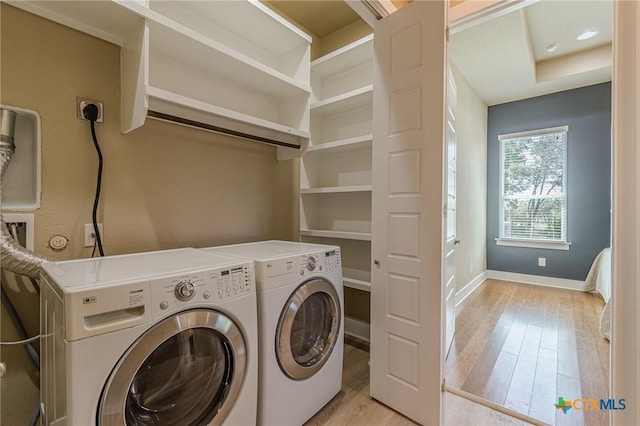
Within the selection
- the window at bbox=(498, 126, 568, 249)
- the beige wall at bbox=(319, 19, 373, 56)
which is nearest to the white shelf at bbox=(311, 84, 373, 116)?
the beige wall at bbox=(319, 19, 373, 56)

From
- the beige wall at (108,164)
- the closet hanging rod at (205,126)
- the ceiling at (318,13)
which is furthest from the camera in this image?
the ceiling at (318,13)

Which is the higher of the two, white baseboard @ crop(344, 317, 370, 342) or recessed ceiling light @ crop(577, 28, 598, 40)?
recessed ceiling light @ crop(577, 28, 598, 40)

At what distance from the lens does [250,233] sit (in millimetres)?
2232

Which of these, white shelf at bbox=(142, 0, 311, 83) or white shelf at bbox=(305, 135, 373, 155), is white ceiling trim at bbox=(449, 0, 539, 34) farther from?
white shelf at bbox=(142, 0, 311, 83)

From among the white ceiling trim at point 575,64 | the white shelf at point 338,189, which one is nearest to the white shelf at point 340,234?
the white shelf at point 338,189

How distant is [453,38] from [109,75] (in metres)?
3.01

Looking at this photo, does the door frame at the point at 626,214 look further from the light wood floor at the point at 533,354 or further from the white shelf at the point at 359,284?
the white shelf at the point at 359,284

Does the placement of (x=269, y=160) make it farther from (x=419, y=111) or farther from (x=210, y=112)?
(x=419, y=111)

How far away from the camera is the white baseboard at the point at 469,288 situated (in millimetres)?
3410

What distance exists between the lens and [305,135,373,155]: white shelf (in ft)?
7.06

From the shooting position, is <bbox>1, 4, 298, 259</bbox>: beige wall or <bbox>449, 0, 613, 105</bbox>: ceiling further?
<bbox>449, 0, 613, 105</bbox>: ceiling

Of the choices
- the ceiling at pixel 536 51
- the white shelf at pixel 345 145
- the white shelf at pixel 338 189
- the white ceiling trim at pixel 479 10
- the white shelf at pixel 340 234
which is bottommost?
the white shelf at pixel 340 234

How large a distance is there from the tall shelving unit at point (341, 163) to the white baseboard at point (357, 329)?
0.32 metres

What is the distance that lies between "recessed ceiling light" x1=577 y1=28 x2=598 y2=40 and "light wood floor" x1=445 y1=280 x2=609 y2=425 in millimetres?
3098
